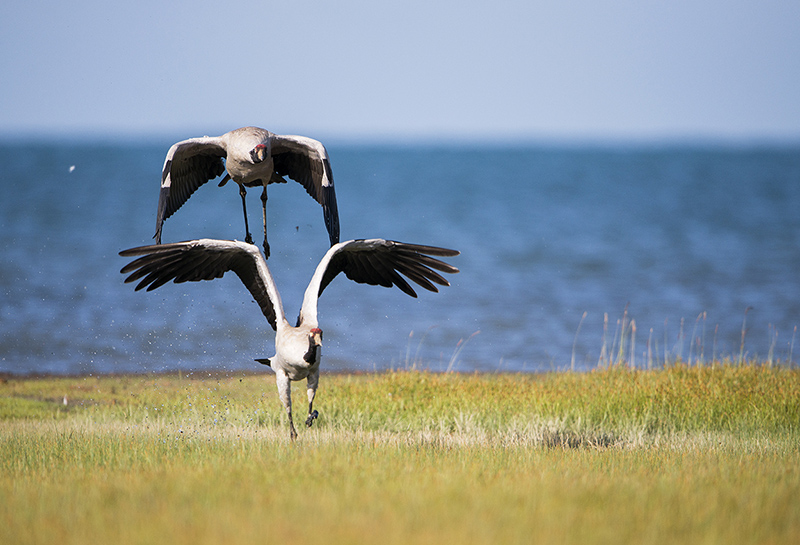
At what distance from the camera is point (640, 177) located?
240ft

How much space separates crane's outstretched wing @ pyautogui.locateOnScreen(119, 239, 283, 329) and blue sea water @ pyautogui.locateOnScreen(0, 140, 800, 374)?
4408mm

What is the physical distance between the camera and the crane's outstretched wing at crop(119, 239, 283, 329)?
661cm

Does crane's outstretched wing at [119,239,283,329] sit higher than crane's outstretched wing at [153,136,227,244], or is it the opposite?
crane's outstretched wing at [153,136,227,244]

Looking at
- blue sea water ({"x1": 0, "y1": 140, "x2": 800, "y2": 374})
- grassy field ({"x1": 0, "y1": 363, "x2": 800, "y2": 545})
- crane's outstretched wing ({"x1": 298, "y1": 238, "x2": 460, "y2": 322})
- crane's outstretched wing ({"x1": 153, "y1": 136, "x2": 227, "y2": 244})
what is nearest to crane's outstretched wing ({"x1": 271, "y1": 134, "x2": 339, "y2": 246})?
crane's outstretched wing ({"x1": 298, "y1": 238, "x2": 460, "y2": 322})

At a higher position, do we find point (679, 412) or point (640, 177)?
point (640, 177)

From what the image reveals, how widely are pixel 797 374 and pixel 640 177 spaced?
66.7m

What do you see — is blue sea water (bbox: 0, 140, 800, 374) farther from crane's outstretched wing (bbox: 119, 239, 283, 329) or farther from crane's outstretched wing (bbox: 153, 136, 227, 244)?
crane's outstretched wing (bbox: 119, 239, 283, 329)

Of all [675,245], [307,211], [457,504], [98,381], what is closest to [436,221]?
[307,211]

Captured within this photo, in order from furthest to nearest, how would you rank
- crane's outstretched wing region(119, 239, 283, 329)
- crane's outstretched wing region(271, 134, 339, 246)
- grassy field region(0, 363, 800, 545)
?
crane's outstretched wing region(271, 134, 339, 246) < crane's outstretched wing region(119, 239, 283, 329) < grassy field region(0, 363, 800, 545)

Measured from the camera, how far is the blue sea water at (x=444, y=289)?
45.2 feet

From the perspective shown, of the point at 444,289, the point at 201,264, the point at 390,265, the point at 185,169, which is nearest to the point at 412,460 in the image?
the point at 390,265

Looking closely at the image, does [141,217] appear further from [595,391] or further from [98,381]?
[595,391]

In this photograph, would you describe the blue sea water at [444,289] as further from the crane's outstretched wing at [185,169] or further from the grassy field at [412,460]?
the crane's outstretched wing at [185,169]

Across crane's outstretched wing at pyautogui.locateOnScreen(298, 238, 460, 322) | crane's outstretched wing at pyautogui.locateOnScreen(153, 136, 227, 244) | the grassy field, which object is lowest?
the grassy field
